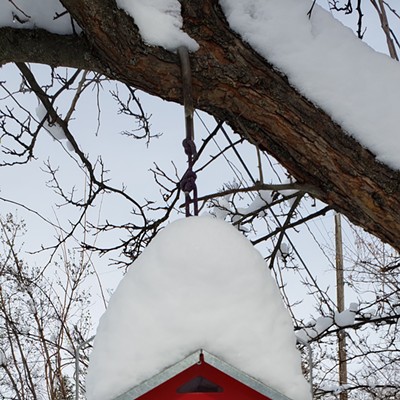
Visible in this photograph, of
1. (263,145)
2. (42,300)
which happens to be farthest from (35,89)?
Result: (42,300)

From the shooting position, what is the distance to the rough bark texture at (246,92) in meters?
1.34

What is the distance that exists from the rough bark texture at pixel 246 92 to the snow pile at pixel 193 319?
557 millimetres

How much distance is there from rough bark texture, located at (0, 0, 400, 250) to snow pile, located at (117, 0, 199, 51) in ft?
0.06

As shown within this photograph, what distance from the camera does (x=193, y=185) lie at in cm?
104

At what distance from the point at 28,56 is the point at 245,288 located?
0.94 m

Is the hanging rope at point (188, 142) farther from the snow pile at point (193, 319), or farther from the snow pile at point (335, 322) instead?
the snow pile at point (335, 322)

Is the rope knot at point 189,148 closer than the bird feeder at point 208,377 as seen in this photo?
No

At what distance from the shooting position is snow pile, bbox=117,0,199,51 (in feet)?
4.24

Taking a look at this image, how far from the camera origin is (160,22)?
1.32 m

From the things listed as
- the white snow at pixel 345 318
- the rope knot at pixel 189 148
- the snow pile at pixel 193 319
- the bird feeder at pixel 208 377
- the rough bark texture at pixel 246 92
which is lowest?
the bird feeder at pixel 208 377

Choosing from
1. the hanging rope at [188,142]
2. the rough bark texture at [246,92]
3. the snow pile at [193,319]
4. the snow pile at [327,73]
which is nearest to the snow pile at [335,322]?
the rough bark texture at [246,92]

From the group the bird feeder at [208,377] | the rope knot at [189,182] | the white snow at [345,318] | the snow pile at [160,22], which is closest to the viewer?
the bird feeder at [208,377]

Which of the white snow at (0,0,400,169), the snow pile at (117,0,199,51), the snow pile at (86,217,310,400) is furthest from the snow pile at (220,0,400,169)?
the snow pile at (86,217,310,400)

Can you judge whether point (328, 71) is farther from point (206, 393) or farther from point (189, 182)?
point (206, 393)
